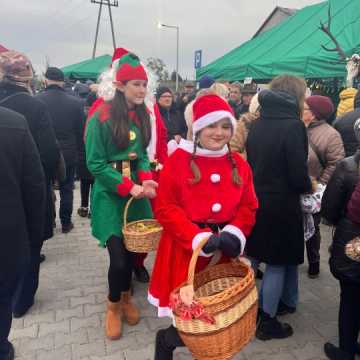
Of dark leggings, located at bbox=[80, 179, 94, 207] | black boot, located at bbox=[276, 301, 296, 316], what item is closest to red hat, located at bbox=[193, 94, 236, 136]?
black boot, located at bbox=[276, 301, 296, 316]

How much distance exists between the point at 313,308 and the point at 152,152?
1.93 m

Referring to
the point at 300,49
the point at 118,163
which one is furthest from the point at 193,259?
the point at 300,49

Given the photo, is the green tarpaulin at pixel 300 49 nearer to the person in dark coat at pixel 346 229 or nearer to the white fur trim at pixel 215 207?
the person in dark coat at pixel 346 229

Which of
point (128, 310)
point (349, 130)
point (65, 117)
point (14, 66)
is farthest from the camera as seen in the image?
point (65, 117)

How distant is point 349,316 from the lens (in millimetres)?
2480

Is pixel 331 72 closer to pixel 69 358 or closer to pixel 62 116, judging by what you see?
pixel 62 116

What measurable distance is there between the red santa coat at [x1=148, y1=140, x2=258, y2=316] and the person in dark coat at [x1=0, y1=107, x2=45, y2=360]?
2.33 feet

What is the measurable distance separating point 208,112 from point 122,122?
94cm

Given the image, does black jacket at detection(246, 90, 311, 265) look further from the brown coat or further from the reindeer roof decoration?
the reindeer roof decoration

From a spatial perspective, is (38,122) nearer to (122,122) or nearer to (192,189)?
(122,122)

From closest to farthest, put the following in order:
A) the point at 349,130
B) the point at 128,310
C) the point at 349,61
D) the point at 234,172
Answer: the point at 234,172, the point at 128,310, the point at 349,130, the point at 349,61

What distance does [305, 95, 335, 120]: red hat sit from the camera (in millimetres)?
3533

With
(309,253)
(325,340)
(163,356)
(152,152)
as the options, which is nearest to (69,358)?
(163,356)

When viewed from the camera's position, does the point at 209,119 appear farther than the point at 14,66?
No
